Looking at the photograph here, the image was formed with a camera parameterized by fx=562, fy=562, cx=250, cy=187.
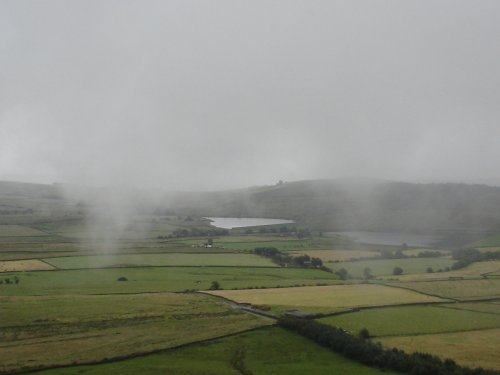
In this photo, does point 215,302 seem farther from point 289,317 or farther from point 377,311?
point 377,311

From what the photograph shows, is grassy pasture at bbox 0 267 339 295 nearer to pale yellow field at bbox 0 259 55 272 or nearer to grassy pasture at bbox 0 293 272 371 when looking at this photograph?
pale yellow field at bbox 0 259 55 272

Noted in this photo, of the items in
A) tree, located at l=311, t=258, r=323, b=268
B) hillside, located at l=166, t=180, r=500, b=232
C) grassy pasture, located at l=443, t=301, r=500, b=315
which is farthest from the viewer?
hillside, located at l=166, t=180, r=500, b=232

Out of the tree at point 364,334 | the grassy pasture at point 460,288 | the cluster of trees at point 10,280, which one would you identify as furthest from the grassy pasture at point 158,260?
the tree at point 364,334

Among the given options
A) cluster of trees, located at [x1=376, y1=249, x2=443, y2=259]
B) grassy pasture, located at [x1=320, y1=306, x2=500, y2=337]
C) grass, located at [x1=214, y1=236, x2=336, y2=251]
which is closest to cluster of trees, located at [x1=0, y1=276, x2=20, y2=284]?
grassy pasture, located at [x1=320, y1=306, x2=500, y2=337]

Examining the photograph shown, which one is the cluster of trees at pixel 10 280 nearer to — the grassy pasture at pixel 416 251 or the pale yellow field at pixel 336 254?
the pale yellow field at pixel 336 254

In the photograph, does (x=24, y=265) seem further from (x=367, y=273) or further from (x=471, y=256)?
(x=471, y=256)

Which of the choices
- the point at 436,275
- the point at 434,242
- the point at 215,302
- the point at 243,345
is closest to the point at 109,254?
the point at 215,302
